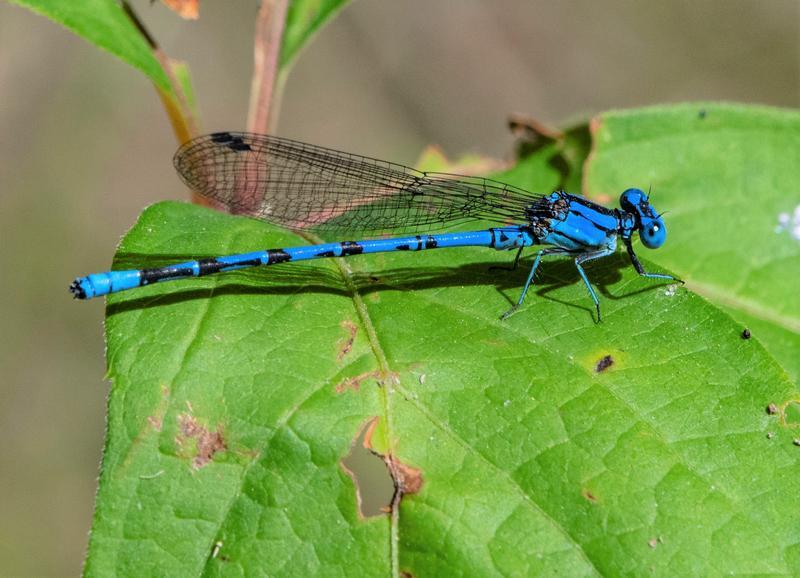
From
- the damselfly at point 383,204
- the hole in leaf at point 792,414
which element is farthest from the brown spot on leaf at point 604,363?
the damselfly at point 383,204

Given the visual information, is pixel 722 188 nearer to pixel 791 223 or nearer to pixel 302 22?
pixel 791 223

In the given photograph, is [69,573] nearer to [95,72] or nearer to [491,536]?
[95,72]

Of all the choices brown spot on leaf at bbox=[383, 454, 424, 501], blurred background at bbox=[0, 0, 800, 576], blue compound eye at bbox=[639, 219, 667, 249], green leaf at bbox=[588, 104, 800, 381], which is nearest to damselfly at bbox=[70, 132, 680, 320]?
blue compound eye at bbox=[639, 219, 667, 249]

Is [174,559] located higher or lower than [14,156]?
lower

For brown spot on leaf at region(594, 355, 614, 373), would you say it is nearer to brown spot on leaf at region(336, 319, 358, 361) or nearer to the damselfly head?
brown spot on leaf at region(336, 319, 358, 361)

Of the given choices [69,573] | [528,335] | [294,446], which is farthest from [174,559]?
[69,573]

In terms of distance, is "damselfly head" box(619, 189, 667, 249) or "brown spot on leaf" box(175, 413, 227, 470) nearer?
"brown spot on leaf" box(175, 413, 227, 470)
